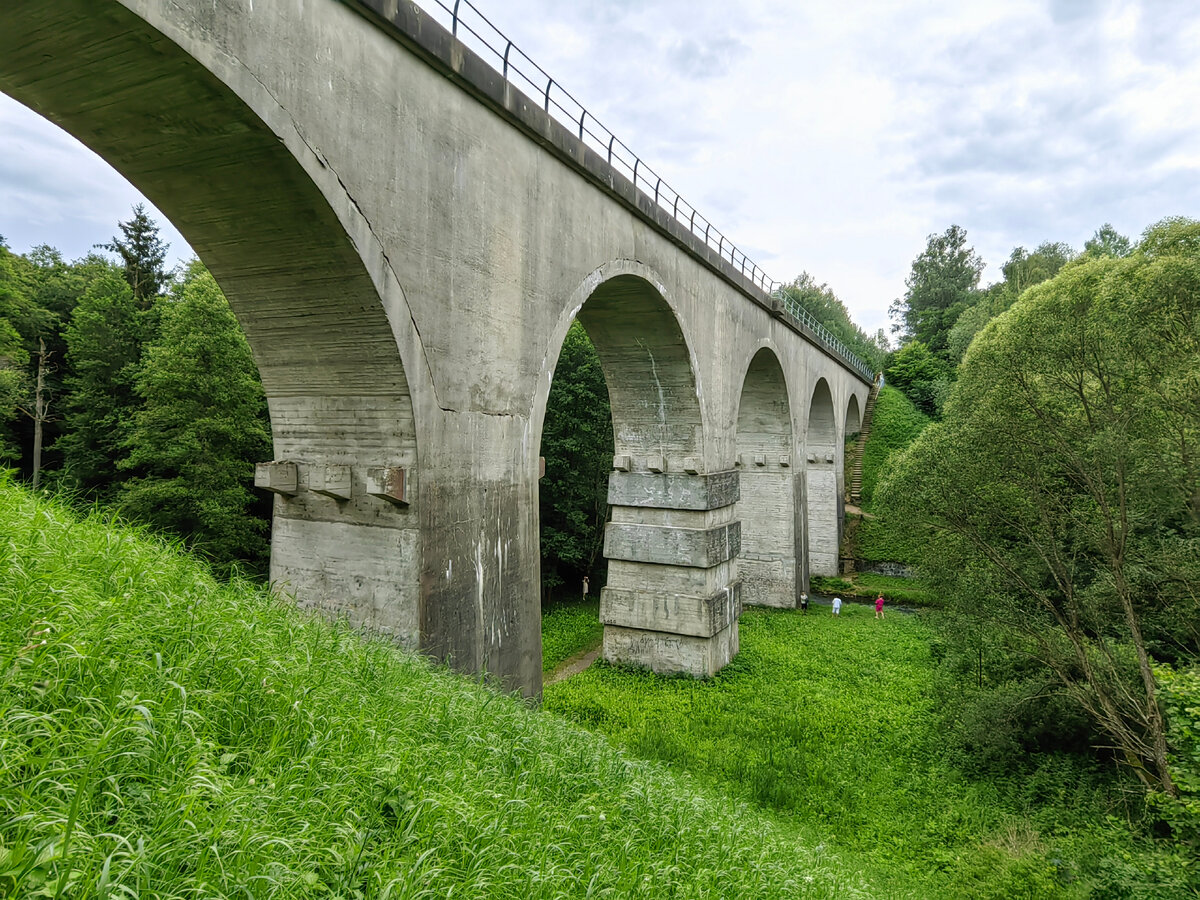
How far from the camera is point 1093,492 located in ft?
30.5

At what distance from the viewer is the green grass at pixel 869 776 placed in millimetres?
6984

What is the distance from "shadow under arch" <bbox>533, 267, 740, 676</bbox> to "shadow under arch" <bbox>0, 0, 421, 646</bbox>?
6.05m

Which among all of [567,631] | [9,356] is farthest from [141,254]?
[567,631]

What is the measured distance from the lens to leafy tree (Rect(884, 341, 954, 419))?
37.7 m

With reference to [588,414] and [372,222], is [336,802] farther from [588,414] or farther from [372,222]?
[588,414]

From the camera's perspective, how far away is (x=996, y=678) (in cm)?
1070

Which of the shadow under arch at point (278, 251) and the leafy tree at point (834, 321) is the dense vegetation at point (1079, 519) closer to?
the shadow under arch at point (278, 251)

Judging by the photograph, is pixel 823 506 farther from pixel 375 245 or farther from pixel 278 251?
pixel 278 251

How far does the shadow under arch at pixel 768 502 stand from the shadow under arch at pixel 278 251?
1389cm

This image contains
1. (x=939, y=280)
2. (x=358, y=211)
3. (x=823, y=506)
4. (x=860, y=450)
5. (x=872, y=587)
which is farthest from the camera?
(x=939, y=280)

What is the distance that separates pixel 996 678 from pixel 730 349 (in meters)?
7.29

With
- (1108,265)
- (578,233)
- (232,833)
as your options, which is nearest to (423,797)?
(232,833)

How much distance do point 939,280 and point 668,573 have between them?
159 feet

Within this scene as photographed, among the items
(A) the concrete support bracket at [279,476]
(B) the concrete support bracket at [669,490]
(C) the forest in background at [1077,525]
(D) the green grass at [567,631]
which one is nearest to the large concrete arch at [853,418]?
(C) the forest in background at [1077,525]
